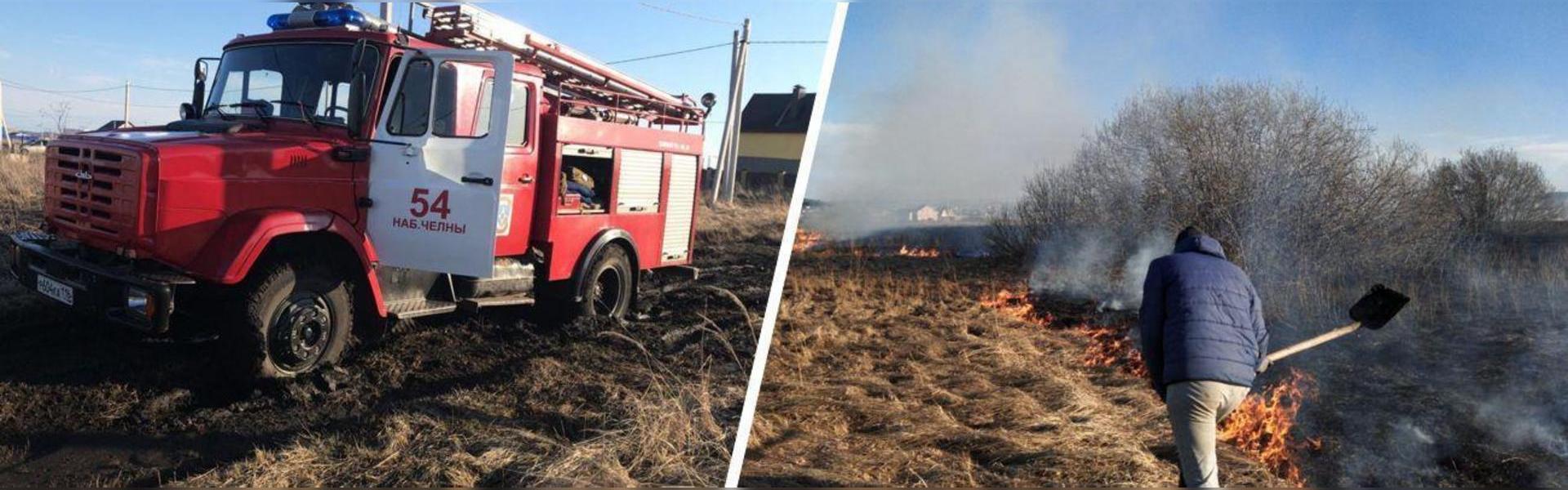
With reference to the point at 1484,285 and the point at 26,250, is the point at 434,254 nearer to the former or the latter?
the point at 26,250

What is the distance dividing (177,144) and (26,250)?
4.16 feet

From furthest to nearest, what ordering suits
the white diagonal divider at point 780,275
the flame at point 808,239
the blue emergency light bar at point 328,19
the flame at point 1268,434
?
the flame at point 808,239
the flame at point 1268,434
the blue emergency light bar at point 328,19
the white diagonal divider at point 780,275

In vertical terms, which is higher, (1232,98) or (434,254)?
(1232,98)

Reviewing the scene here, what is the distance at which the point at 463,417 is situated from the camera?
4.13m

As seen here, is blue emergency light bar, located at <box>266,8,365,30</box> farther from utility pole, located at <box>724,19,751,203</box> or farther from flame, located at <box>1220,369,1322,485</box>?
flame, located at <box>1220,369,1322,485</box>

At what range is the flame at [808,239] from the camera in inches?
510

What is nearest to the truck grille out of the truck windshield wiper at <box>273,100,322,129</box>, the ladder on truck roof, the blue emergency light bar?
the truck windshield wiper at <box>273,100,322,129</box>

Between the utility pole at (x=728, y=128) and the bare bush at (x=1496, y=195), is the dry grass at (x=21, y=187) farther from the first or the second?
the bare bush at (x=1496, y=195)

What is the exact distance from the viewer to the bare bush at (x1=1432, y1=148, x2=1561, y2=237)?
11.6m

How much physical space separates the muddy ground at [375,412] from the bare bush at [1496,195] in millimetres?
11669

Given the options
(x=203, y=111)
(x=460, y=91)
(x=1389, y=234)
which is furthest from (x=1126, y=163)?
(x=203, y=111)

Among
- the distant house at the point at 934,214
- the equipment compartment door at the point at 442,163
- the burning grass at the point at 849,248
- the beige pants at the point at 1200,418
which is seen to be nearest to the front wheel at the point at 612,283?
the equipment compartment door at the point at 442,163

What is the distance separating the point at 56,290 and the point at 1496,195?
54.1 feet

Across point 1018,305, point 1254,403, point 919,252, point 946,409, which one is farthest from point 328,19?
point 919,252
